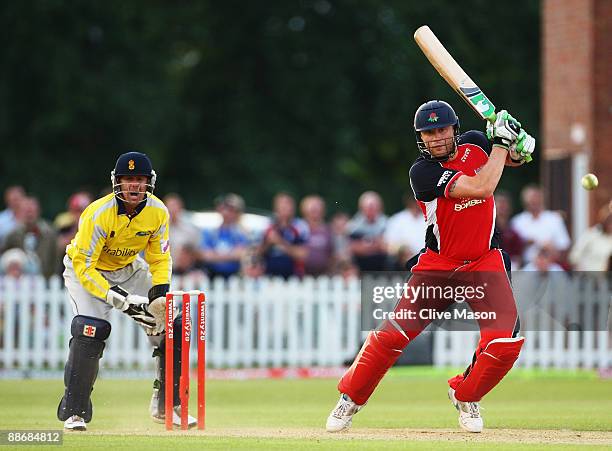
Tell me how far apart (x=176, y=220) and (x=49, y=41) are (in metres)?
8.50

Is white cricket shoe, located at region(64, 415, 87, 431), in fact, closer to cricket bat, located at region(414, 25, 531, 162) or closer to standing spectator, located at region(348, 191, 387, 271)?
cricket bat, located at region(414, 25, 531, 162)

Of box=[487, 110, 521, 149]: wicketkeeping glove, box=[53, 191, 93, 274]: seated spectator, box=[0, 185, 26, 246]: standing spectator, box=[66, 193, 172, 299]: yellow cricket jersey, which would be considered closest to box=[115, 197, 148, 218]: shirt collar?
box=[66, 193, 172, 299]: yellow cricket jersey

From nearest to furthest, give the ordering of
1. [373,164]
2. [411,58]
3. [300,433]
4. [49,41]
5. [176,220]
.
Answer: [300,433] → [176,220] → [49,41] → [411,58] → [373,164]

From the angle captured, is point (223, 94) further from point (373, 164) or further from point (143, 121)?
point (373, 164)

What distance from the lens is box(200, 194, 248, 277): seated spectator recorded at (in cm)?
1702

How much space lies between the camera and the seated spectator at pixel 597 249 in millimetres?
16234

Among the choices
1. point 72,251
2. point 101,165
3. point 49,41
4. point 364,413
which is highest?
point 49,41

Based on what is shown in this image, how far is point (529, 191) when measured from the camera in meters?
17.2

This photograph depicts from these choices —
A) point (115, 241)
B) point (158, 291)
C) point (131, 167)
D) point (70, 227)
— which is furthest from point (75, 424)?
point (70, 227)

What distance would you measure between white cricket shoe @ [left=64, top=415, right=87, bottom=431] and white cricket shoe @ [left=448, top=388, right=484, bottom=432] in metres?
2.60

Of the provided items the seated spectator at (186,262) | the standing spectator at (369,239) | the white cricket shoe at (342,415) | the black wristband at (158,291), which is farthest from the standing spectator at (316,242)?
the white cricket shoe at (342,415)

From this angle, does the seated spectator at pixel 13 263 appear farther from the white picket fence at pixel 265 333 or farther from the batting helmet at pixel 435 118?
the batting helmet at pixel 435 118

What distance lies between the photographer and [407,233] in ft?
55.1

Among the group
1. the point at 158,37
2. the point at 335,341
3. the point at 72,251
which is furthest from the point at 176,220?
the point at 158,37
